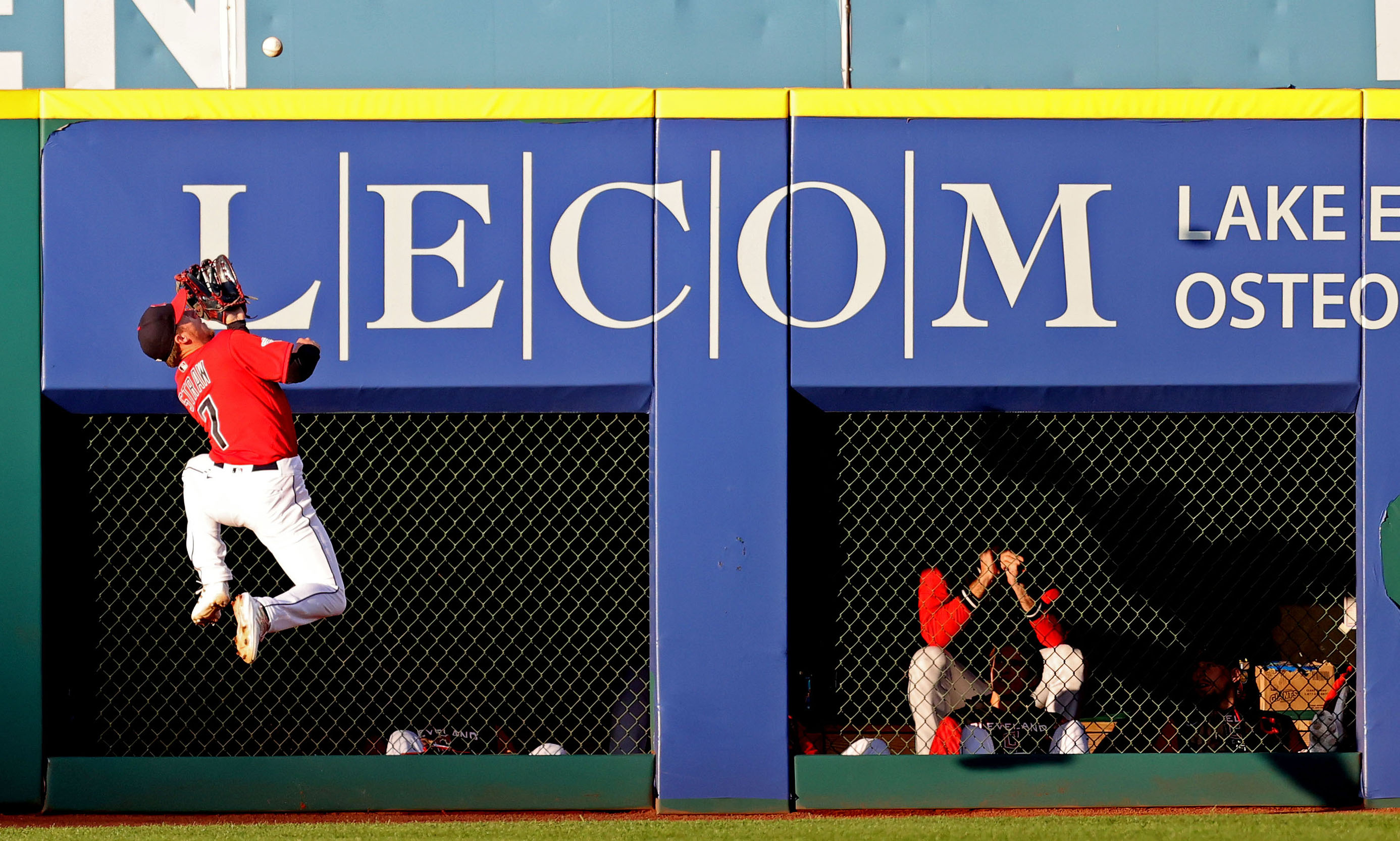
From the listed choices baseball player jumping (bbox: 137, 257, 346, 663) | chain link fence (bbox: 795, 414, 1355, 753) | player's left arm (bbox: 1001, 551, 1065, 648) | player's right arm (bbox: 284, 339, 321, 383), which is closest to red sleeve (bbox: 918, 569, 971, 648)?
player's left arm (bbox: 1001, 551, 1065, 648)

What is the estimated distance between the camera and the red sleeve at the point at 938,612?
20.4 feet

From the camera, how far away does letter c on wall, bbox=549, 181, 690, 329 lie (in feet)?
18.8

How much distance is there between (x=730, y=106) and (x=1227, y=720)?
420 cm

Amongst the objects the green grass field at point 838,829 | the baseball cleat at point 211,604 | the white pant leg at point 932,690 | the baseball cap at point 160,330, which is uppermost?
the baseball cap at point 160,330

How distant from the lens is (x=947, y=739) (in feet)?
20.2

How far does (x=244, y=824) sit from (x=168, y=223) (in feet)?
8.64

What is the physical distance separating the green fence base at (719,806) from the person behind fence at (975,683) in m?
0.81

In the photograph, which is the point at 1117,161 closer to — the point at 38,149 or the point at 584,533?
the point at 584,533

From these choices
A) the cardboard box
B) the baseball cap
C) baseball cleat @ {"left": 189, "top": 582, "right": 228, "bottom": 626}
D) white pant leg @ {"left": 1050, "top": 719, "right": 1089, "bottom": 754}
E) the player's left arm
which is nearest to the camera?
baseball cleat @ {"left": 189, "top": 582, "right": 228, "bottom": 626}

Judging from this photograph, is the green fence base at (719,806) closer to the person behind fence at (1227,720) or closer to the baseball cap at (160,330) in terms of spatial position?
the person behind fence at (1227,720)

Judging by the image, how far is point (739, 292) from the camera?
18.8ft

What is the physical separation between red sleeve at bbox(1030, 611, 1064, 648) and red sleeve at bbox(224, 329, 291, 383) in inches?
150

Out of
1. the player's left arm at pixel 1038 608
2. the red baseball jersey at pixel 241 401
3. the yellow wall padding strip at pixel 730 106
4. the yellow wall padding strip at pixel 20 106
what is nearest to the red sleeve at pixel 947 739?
the player's left arm at pixel 1038 608

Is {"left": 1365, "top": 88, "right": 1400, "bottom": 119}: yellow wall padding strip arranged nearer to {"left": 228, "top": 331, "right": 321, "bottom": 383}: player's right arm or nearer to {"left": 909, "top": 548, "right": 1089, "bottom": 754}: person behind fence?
{"left": 909, "top": 548, "right": 1089, "bottom": 754}: person behind fence
